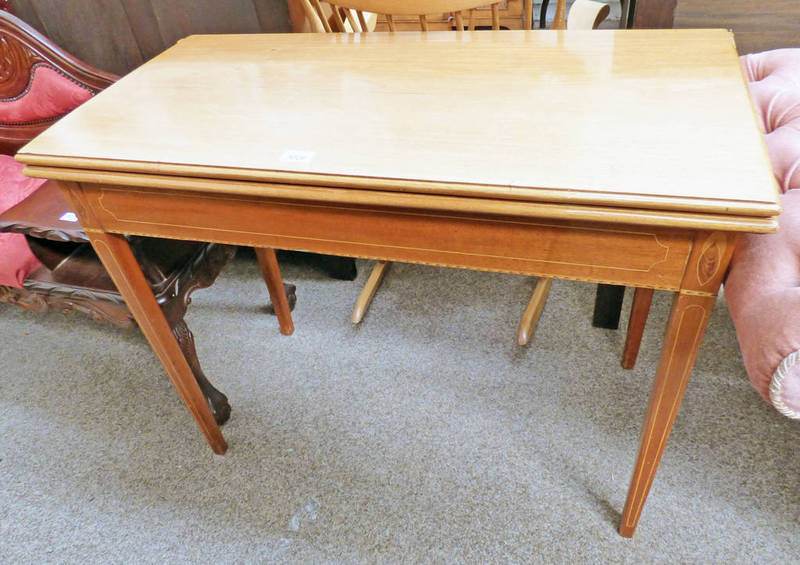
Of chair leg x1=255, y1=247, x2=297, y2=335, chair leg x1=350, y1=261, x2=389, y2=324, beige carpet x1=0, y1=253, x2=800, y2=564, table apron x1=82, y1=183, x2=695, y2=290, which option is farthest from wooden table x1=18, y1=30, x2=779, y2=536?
chair leg x1=350, y1=261, x2=389, y2=324

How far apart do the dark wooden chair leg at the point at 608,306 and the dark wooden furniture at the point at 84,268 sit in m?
0.95

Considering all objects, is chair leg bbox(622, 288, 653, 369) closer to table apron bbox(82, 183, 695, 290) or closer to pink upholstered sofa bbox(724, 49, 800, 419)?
pink upholstered sofa bbox(724, 49, 800, 419)

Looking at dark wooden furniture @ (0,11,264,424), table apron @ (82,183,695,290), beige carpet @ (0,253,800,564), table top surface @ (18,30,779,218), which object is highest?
table top surface @ (18,30,779,218)

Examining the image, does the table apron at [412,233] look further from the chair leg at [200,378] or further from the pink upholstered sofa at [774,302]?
the chair leg at [200,378]

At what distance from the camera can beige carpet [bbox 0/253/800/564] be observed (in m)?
1.17

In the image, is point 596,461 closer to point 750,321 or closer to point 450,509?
point 450,509

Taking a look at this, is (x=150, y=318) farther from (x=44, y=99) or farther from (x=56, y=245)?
(x=44, y=99)

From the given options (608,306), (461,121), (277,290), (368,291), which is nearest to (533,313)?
(608,306)

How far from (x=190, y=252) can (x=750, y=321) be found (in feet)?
3.39

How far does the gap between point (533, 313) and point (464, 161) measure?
93 cm

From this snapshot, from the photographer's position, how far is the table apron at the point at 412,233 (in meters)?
0.68

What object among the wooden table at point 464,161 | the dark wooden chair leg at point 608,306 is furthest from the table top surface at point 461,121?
the dark wooden chair leg at point 608,306

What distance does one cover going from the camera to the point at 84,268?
1.31 meters

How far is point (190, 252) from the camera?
1223 mm
